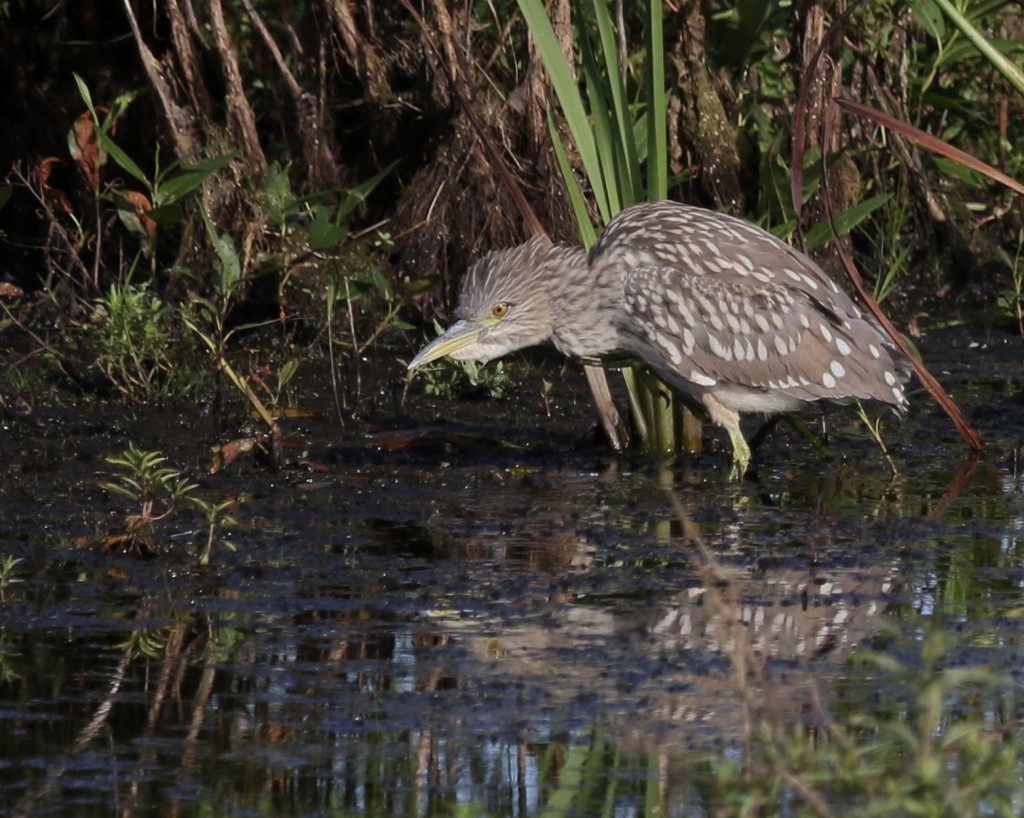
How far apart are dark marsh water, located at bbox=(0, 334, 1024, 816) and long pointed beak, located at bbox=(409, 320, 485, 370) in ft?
1.55

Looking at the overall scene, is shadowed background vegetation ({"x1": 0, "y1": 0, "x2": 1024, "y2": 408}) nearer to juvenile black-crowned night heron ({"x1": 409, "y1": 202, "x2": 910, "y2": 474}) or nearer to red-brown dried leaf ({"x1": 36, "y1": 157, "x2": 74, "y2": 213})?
red-brown dried leaf ({"x1": 36, "y1": 157, "x2": 74, "y2": 213})

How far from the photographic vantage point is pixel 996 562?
6.17 metres

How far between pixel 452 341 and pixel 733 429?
1.18m

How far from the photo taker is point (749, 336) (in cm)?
775

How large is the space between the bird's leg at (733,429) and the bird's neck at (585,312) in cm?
46

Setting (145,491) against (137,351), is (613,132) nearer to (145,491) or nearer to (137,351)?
(137,351)

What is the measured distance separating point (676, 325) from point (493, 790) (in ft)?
12.4

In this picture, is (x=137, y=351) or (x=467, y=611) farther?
(x=137, y=351)

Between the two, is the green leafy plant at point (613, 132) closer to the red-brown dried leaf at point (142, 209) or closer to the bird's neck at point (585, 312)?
the bird's neck at point (585, 312)

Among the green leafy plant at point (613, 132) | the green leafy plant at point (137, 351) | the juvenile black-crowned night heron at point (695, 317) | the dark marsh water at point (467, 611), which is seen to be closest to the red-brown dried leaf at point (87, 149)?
the green leafy plant at point (137, 351)

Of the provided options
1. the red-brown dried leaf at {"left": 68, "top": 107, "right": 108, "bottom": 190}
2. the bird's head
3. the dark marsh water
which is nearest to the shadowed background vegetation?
the red-brown dried leaf at {"left": 68, "top": 107, "right": 108, "bottom": 190}

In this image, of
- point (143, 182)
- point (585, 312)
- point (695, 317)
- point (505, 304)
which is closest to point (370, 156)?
point (143, 182)

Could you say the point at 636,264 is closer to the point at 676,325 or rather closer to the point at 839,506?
the point at 676,325

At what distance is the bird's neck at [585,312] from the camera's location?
780cm
